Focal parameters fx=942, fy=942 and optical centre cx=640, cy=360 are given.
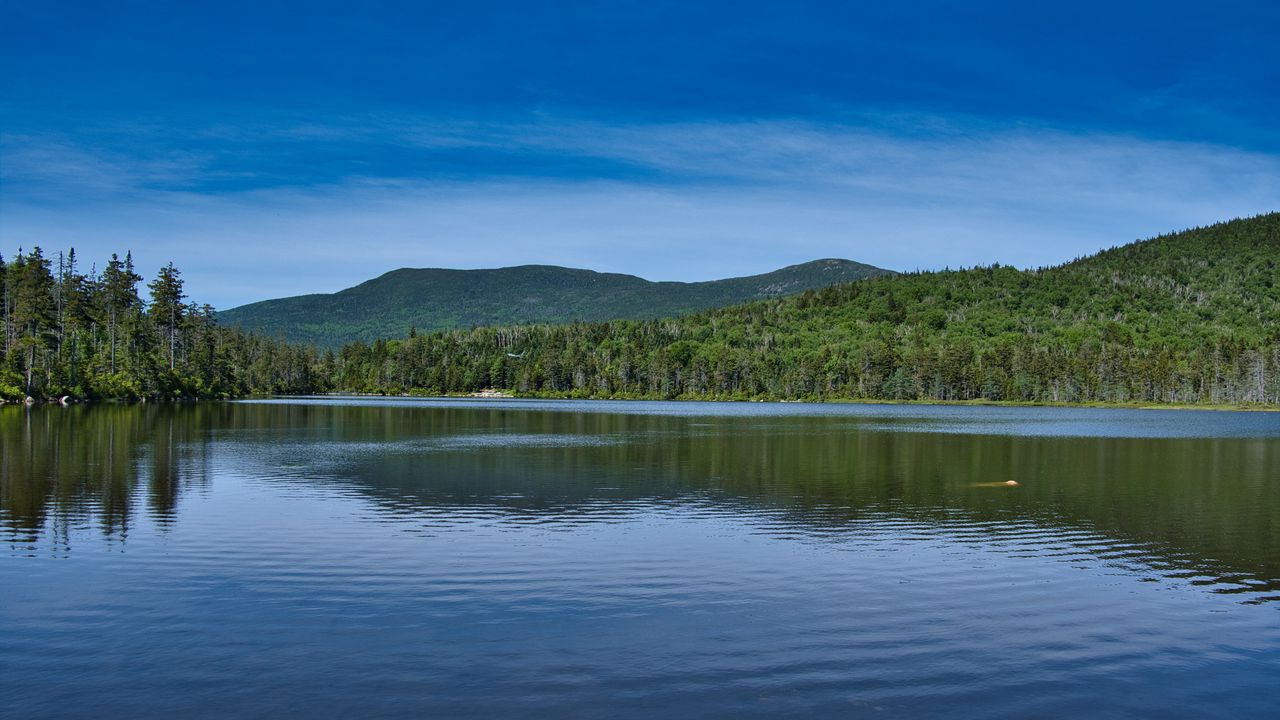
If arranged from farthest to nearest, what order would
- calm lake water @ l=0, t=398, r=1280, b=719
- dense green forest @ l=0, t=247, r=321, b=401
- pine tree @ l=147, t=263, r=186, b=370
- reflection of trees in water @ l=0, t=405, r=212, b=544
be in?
1. pine tree @ l=147, t=263, r=186, b=370
2. dense green forest @ l=0, t=247, r=321, b=401
3. reflection of trees in water @ l=0, t=405, r=212, b=544
4. calm lake water @ l=0, t=398, r=1280, b=719

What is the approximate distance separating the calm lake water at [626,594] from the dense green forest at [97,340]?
6993cm

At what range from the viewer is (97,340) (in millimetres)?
122875

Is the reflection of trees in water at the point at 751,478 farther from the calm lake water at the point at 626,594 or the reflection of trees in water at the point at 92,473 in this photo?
the calm lake water at the point at 626,594

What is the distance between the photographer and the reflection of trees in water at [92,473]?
25470 mm

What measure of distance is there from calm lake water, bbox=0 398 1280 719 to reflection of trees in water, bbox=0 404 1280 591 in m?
0.30

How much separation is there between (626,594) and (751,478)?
890 inches

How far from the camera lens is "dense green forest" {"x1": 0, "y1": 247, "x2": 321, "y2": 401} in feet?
320

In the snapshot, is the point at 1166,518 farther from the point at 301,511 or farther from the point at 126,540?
the point at 126,540

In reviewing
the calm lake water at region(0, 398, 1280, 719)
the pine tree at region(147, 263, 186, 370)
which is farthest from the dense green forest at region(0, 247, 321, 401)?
the calm lake water at region(0, 398, 1280, 719)

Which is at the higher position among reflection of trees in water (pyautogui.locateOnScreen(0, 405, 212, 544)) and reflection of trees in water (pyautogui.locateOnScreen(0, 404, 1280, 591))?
reflection of trees in water (pyautogui.locateOnScreen(0, 405, 212, 544))

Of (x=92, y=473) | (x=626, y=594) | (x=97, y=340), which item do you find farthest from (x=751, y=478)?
(x=97, y=340)

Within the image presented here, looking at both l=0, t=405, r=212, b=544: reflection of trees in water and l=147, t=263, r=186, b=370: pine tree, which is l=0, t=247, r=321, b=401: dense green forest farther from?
l=0, t=405, r=212, b=544: reflection of trees in water

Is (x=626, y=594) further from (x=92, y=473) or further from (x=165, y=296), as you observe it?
(x=165, y=296)

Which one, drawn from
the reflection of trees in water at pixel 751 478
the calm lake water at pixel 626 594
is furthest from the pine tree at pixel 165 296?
the calm lake water at pixel 626 594
